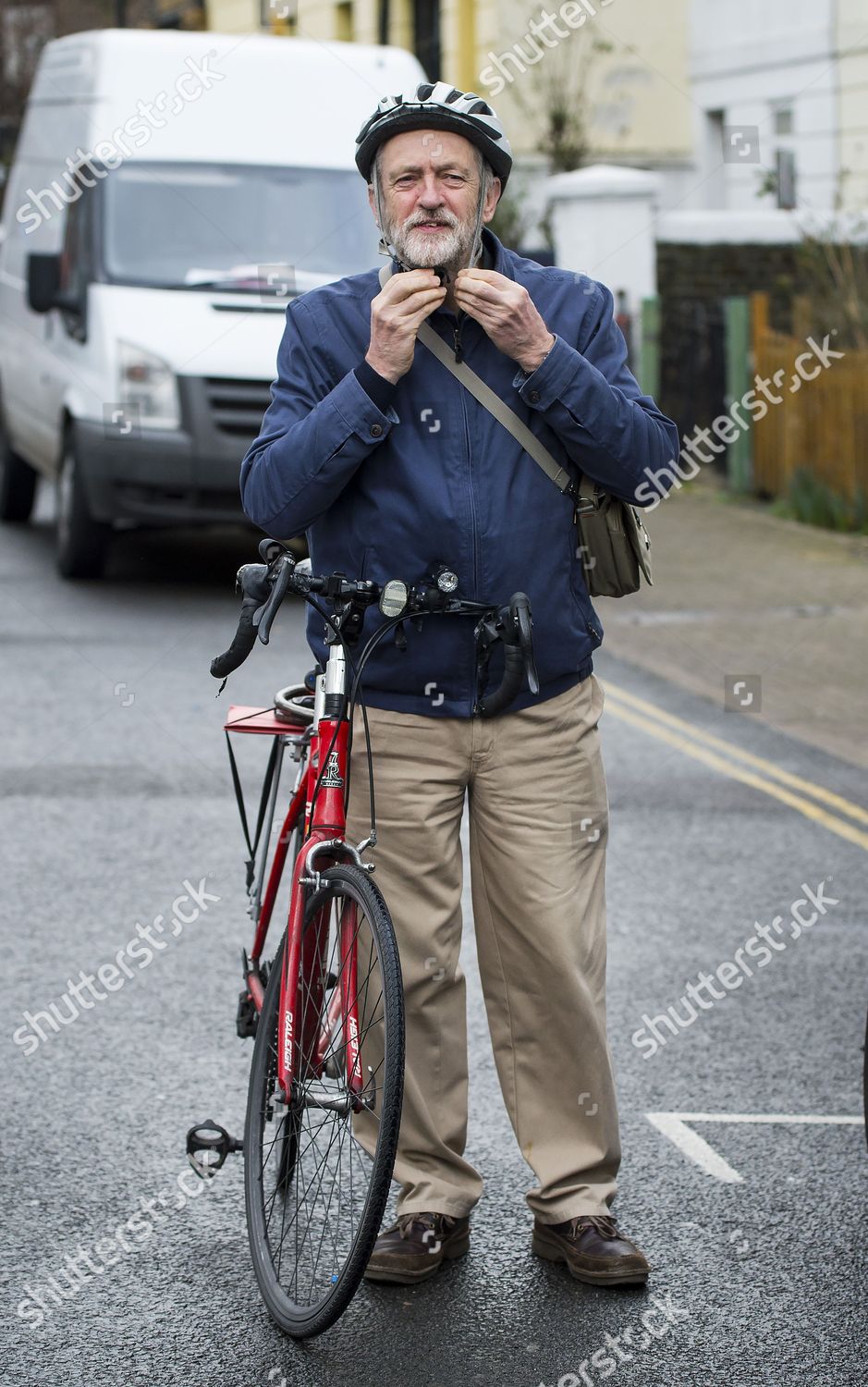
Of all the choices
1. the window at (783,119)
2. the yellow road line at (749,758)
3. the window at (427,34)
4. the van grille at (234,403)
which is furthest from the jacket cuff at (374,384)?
the window at (427,34)

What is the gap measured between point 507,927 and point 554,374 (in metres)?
1.05

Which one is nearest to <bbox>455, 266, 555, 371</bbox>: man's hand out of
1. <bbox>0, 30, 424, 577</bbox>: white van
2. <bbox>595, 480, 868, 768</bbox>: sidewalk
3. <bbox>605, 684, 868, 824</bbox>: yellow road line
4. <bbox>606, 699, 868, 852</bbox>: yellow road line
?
<bbox>606, 699, 868, 852</bbox>: yellow road line

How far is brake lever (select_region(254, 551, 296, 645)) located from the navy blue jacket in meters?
0.19

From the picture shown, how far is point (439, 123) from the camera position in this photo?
12.3ft

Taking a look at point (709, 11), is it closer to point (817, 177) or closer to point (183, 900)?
point (817, 177)

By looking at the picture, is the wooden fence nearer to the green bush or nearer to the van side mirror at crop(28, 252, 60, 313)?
the green bush

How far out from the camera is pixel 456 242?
12.4ft

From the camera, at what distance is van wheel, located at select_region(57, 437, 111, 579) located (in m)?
12.6

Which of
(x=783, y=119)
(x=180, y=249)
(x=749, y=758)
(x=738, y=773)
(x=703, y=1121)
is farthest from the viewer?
(x=783, y=119)

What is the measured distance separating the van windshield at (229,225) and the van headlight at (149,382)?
562mm

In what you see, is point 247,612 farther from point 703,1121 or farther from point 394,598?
point 703,1121

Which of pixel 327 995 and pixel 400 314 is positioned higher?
pixel 400 314

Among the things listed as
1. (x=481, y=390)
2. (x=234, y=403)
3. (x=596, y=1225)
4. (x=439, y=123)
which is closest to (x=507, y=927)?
(x=596, y=1225)

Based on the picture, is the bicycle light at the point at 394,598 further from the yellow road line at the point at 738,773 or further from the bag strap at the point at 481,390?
the yellow road line at the point at 738,773
